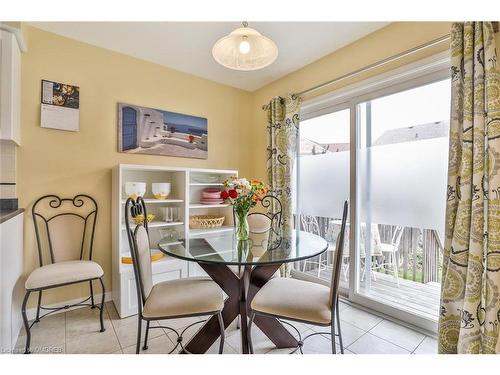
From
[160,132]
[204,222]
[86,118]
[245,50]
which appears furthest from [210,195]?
[245,50]

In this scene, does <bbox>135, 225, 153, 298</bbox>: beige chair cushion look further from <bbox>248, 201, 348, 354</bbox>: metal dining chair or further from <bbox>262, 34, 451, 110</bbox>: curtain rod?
<bbox>262, 34, 451, 110</bbox>: curtain rod

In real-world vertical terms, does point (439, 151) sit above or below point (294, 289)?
above

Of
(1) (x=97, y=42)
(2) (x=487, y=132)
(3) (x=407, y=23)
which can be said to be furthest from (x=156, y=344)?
(3) (x=407, y=23)

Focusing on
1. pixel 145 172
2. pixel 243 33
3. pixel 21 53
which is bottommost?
pixel 145 172

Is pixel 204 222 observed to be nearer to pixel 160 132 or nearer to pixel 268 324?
pixel 160 132

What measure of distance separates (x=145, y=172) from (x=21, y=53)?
4.55 ft

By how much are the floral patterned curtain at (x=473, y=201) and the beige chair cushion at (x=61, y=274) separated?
2.54m

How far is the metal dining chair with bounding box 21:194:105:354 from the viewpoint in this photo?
74.7 inches

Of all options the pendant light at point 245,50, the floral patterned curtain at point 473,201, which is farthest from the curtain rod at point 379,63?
the pendant light at point 245,50

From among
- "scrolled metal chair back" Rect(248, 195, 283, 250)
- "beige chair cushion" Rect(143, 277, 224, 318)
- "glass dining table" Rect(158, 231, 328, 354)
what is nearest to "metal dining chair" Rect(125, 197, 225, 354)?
"beige chair cushion" Rect(143, 277, 224, 318)

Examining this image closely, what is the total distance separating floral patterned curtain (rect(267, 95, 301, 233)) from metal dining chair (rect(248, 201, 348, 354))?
1187 millimetres

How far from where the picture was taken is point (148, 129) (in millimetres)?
2645
